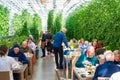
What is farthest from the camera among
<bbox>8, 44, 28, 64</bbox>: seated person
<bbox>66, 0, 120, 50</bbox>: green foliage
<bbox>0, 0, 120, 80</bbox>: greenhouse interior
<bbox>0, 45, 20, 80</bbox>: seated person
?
<bbox>66, 0, 120, 50</bbox>: green foliage

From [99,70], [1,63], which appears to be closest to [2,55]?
[1,63]

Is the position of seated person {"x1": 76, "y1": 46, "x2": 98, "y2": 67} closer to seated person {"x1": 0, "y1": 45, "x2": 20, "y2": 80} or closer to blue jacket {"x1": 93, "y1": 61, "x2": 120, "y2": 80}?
seated person {"x1": 0, "y1": 45, "x2": 20, "y2": 80}

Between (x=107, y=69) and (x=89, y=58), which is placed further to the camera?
(x=89, y=58)

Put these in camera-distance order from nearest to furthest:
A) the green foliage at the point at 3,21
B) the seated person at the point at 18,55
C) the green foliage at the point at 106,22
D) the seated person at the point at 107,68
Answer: the seated person at the point at 107,68, the seated person at the point at 18,55, the green foliage at the point at 106,22, the green foliage at the point at 3,21

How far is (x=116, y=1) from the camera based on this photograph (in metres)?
12.2

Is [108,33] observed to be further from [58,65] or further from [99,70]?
[99,70]

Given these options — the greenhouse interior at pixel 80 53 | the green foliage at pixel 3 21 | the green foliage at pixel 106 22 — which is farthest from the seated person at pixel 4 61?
the green foliage at pixel 3 21

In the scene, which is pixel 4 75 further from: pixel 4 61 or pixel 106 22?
pixel 106 22

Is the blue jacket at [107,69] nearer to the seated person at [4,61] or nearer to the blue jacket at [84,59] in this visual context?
the seated person at [4,61]

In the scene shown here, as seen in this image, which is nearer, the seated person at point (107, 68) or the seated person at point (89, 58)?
the seated person at point (107, 68)

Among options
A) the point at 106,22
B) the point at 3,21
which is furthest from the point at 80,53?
the point at 3,21

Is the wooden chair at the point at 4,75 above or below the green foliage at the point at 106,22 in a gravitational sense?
below

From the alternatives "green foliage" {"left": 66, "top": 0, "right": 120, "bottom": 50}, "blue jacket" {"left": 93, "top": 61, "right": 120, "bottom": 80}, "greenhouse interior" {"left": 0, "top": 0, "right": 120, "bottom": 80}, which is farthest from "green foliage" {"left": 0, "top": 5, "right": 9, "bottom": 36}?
"blue jacket" {"left": 93, "top": 61, "right": 120, "bottom": 80}

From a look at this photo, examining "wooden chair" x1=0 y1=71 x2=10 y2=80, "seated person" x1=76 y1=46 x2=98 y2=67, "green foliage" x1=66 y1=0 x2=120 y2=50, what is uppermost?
"green foliage" x1=66 y1=0 x2=120 y2=50
